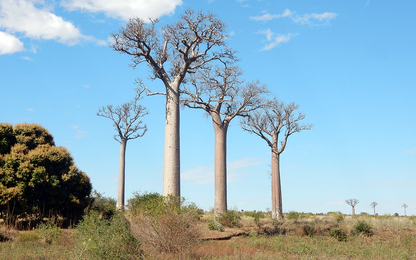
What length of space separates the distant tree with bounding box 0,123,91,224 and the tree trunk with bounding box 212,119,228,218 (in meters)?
6.53

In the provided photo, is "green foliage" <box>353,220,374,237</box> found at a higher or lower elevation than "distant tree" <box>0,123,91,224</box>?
lower

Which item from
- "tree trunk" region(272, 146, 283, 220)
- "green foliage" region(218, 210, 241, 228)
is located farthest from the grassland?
"tree trunk" region(272, 146, 283, 220)

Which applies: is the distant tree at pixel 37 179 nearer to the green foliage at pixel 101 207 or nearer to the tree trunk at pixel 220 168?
the green foliage at pixel 101 207

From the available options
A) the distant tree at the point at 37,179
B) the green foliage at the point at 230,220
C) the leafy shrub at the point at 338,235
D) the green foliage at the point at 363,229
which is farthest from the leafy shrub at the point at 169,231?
the green foliage at the point at 363,229

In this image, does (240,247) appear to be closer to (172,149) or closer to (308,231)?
(172,149)

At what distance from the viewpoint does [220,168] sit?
64.2 feet

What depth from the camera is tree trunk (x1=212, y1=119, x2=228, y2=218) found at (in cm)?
1925

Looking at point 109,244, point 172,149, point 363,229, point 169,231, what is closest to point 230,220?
point 363,229

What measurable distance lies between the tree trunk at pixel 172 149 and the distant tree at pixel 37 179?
4327mm

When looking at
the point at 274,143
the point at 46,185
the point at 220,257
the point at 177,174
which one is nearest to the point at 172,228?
the point at 220,257

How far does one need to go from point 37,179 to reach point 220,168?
8939mm

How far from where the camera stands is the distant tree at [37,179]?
1325 centimetres

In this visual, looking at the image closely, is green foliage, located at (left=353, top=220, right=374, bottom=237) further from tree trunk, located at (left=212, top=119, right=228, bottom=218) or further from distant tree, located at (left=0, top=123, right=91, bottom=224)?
distant tree, located at (left=0, top=123, right=91, bottom=224)

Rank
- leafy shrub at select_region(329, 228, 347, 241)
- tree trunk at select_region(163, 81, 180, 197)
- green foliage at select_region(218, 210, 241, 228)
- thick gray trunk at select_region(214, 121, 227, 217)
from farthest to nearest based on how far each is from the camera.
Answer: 1. thick gray trunk at select_region(214, 121, 227, 217)
2. green foliage at select_region(218, 210, 241, 228)
3. leafy shrub at select_region(329, 228, 347, 241)
4. tree trunk at select_region(163, 81, 180, 197)
